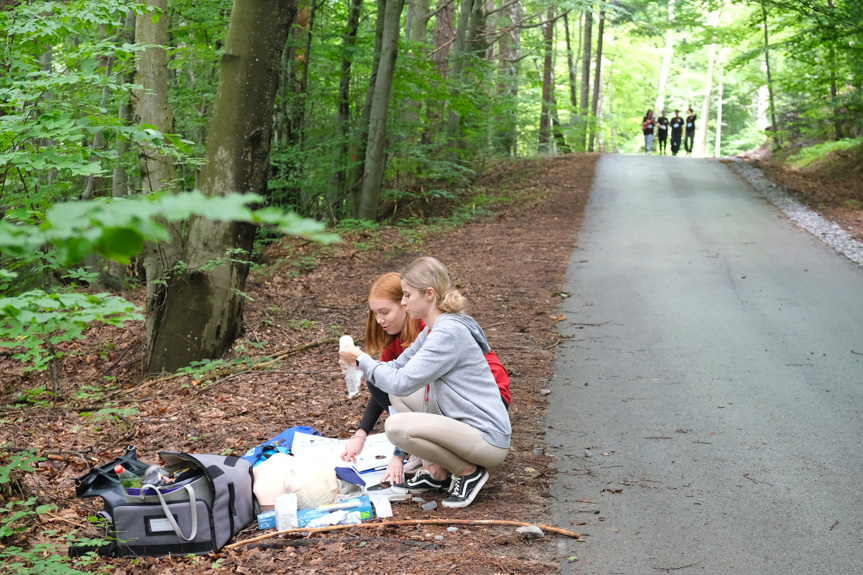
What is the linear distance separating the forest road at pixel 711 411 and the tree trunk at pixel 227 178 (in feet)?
11.9

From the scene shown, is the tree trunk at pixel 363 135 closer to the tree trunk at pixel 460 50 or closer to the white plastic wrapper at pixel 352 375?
the tree trunk at pixel 460 50

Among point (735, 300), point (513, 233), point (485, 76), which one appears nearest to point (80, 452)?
point (735, 300)

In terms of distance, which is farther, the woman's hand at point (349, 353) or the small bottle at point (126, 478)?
the woman's hand at point (349, 353)

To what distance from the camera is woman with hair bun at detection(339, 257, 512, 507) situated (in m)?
4.04

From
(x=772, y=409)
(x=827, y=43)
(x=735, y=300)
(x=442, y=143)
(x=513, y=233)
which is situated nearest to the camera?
(x=772, y=409)

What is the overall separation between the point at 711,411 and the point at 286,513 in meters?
3.50

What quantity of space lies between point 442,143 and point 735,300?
10010 millimetres

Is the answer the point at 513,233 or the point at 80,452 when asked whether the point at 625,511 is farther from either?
the point at 513,233

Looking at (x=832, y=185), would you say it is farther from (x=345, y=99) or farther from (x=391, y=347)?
(x=391, y=347)

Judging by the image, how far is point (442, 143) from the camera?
17.7m

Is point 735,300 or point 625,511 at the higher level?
point 735,300

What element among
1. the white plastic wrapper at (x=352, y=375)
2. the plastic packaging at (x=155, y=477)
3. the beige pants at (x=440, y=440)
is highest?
the white plastic wrapper at (x=352, y=375)

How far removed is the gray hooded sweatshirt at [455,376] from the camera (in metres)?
3.99

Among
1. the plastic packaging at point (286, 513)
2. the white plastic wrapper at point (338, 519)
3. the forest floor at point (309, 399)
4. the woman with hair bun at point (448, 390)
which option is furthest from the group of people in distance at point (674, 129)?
the plastic packaging at point (286, 513)
